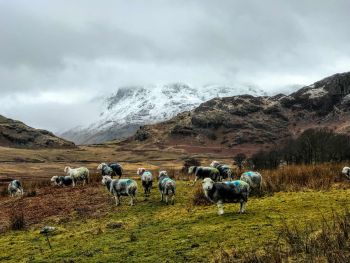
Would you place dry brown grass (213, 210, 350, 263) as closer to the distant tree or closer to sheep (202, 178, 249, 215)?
sheep (202, 178, 249, 215)

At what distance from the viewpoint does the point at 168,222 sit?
56.7ft

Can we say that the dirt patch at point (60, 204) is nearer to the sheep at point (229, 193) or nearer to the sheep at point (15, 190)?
the sheep at point (15, 190)

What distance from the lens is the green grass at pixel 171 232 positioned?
12.6 meters

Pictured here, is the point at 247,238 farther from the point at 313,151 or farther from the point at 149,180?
the point at 313,151

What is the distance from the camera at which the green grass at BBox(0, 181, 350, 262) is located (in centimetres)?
1256

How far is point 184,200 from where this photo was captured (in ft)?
74.6

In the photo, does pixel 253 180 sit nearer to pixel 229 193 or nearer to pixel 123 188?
pixel 229 193

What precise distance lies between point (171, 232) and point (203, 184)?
348 cm

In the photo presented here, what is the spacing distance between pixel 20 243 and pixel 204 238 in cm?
683

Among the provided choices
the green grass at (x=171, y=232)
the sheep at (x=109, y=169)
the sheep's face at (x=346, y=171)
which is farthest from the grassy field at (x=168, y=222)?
the sheep at (x=109, y=169)

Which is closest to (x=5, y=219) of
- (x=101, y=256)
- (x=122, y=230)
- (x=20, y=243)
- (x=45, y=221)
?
(x=45, y=221)

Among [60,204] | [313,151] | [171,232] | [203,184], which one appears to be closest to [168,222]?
[203,184]

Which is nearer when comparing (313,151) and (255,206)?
(255,206)

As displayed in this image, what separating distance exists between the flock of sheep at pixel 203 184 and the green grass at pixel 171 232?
0.64 m
